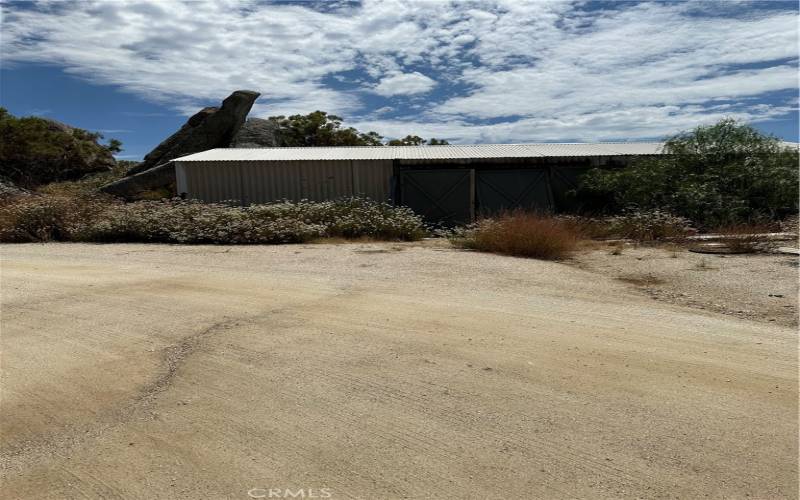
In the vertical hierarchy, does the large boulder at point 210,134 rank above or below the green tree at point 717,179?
above

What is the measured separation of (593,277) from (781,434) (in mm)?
5687

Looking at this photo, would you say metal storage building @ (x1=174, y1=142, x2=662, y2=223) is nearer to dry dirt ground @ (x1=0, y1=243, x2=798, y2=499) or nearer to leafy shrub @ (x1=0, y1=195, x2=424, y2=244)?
leafy shrub @ (x1=0, y1=195, x2=424, y2=244)

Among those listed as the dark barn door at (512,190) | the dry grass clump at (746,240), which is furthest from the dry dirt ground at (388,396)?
the dark barn door at (512,190)

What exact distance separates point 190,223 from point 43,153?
1833 centimetres

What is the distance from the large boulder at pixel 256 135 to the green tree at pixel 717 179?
49.3 ft

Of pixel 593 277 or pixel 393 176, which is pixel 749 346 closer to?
pixel 593 277

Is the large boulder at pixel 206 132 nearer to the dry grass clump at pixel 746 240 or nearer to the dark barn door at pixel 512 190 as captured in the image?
the dark barn door at pixel 512 190

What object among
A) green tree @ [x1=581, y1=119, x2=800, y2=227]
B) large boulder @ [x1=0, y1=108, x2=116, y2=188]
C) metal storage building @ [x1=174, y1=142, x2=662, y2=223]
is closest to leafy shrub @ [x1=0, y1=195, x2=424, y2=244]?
metal storage building @ [x1=174, y1=142, x2=662, y2=223]

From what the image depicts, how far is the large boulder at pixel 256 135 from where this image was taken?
24703 millimetres

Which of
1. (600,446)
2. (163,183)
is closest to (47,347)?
(600,446)

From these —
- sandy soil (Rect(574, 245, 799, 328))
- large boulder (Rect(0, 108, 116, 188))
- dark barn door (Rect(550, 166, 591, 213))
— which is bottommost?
sandy soil (Rect(574, 245, 799, 328))

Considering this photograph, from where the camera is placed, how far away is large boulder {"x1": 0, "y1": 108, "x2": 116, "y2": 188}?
85.4ft

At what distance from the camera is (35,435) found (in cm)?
335

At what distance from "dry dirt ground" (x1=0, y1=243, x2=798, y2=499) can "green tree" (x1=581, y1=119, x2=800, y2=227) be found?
992 cm
